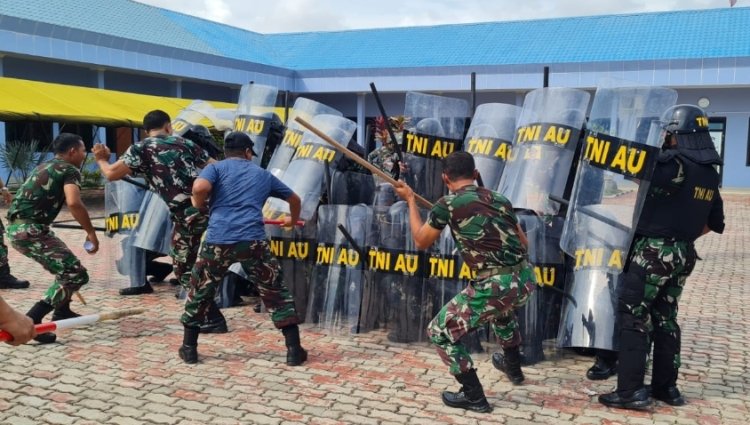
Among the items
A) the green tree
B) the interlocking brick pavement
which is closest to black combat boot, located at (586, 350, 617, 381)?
the interlocking brick pavement

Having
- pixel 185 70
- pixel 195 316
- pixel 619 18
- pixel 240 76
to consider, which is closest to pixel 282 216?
pixel 195 316

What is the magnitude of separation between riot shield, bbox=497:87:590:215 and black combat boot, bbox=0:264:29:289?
18.4 feet

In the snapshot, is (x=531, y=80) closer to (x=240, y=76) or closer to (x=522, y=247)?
(x=240, y=76)

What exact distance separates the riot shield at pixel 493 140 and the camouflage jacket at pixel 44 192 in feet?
11.2

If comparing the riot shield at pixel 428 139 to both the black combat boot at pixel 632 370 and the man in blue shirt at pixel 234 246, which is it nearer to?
the man in blue shirt at pixel 234 246

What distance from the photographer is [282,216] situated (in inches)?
257

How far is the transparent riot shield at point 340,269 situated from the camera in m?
6.10

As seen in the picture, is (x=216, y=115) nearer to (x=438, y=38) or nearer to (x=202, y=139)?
(x=202, y=139)

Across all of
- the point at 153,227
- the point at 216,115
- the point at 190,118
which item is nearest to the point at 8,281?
the point at 153,227

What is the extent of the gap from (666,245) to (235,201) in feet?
9.44

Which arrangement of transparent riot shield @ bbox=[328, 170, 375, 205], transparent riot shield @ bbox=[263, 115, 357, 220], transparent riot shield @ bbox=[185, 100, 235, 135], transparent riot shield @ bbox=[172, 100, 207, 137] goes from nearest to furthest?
1. transparent riot shield @ bbox=[263, 115, 357, 220]
2. transparent riot shield @ bbox=[328, 170, 375, 205]
3. transparent riot shield @ bbox=[172, 100, 207, 137]
4. transparent riot shield @ bbox=[185, 100, 235, 135]

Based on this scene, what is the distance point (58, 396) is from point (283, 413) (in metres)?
1.49

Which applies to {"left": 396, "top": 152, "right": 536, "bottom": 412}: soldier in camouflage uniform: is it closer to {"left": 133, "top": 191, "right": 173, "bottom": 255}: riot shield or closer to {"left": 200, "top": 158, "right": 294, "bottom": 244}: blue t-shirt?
{"left": 200, "top": 158, "right": 294, "bottom": 244}: blue t-shirt

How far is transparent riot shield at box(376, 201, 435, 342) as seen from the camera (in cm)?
584
